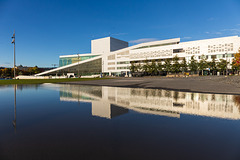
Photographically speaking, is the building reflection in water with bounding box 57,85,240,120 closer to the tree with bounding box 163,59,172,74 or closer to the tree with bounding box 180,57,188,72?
the tree with bounding box 180,57,188,72

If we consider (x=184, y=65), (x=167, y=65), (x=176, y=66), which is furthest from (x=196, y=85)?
(x=167, y=65)

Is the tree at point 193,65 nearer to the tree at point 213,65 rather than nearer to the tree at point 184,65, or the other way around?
the tree at point 184,65

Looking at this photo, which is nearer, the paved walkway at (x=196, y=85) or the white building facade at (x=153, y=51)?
the paved walkway at (x=196, y=85)

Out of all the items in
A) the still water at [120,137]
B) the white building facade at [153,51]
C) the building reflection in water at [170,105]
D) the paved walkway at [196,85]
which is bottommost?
the still water at [120,137]

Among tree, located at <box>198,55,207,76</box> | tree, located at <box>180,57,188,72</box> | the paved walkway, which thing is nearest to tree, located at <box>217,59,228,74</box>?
tree, located at <box>198,55,207,76</box>

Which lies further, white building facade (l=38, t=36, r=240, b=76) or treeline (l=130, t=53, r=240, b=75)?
white building facade (l=38, t=36, r=240, b=76)

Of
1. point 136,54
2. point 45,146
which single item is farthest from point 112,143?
point 136,54

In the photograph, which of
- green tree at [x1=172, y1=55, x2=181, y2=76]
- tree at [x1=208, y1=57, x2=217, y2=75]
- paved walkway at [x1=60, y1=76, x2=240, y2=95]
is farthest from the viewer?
green tree at [x1=172, y1=55, x2=181, y2=76]

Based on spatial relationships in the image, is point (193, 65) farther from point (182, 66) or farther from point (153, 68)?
point (153, 68)

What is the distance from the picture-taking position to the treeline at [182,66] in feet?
204

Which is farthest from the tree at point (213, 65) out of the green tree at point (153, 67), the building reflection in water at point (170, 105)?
the building reflection in water at point (170, 105)

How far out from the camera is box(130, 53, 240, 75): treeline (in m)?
62.2

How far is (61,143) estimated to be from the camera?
352 cm

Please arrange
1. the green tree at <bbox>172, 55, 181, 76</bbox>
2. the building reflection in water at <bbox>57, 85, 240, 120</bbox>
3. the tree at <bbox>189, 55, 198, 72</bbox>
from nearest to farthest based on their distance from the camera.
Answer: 1. the building reflection in water at <bbox>57, 85, 240, 120</bbox>
2. the tree at <bbox>189, 55, 198, 72</bbox>
3. the green tree at <bbox>172, 55, 181, 76</bbox>
